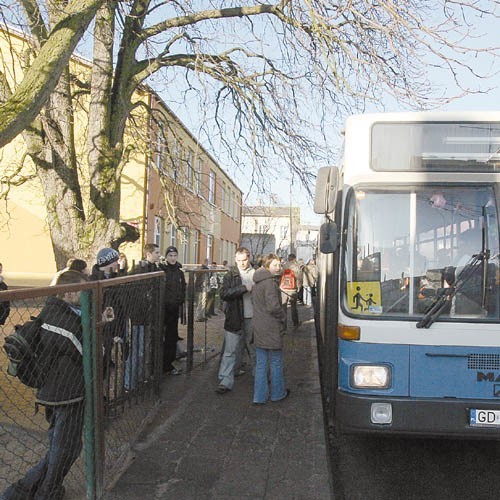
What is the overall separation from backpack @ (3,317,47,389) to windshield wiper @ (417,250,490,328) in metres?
2.79

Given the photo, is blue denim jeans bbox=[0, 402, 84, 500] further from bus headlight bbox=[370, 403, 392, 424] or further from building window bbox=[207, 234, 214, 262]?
building window bbox=[207, 234, 214, 262]

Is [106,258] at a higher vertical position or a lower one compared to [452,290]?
higher

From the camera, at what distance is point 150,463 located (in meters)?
4.59

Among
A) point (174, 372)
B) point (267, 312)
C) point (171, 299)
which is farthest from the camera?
point (174, 372)

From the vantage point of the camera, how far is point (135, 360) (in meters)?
5.50

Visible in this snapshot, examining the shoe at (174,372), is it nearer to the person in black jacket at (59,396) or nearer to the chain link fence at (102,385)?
the chain link fence at (102,385)

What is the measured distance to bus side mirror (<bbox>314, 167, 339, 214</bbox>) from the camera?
4.73 m

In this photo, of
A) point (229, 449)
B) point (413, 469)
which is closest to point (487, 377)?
point (413, 469)

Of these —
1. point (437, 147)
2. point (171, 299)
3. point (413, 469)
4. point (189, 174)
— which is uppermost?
point (189, 174)

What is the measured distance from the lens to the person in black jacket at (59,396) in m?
3.42

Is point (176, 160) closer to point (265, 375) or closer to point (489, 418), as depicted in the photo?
point (265, 375)

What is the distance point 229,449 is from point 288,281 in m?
8.60

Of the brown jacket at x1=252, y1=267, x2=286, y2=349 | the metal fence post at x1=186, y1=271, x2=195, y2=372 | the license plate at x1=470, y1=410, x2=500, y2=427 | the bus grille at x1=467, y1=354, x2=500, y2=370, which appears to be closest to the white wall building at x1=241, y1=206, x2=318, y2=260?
the metal fence post at x1=186, y1=271, x2=195, y2=372

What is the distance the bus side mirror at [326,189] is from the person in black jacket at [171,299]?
136 inches
